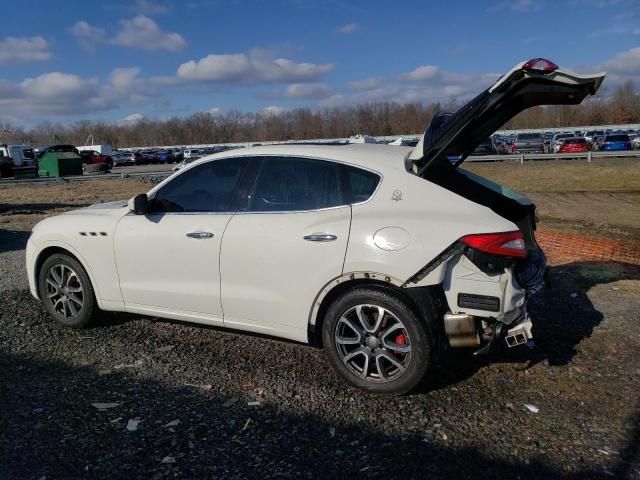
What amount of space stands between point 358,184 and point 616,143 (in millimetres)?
41735

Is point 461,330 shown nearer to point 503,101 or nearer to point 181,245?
point 503,101

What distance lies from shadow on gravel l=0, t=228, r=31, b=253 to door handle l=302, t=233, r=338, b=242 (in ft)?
23.3

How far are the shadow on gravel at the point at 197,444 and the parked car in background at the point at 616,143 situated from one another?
4168cm

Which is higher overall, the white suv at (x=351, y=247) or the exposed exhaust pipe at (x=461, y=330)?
the white suv at (x=351, y=247)

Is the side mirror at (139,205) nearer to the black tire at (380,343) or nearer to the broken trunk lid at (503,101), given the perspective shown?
the black tire at (380,343)

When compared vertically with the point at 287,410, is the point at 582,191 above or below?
above

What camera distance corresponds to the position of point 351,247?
3.86 m

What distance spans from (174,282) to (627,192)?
2131 cm

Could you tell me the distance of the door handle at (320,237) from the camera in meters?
A: 3.94

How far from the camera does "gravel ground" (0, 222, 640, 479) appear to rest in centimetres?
313

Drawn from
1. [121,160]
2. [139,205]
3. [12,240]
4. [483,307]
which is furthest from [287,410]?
[121,160]

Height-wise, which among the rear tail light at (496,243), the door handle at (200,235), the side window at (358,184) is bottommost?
the rear tail light at (496,243)

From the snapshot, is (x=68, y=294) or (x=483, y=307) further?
(x=68, y=294)

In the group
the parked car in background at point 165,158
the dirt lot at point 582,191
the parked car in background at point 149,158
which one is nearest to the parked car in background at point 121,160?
the parked car in background at point 149,158
